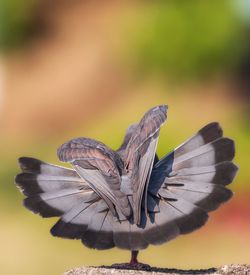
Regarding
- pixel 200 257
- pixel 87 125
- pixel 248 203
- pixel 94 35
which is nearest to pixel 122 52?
pixel 87 125

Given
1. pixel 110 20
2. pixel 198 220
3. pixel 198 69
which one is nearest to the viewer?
pixel 198 220

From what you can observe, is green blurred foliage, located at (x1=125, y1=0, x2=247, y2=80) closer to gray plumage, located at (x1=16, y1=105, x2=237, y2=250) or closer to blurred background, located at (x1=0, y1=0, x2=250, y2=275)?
blurred background, located at (x1=0, y1=0, x2=250, y2=275)

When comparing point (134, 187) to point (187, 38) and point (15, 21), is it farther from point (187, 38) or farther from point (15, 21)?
point (15, 21)

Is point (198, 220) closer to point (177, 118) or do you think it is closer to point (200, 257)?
point (200, 257)

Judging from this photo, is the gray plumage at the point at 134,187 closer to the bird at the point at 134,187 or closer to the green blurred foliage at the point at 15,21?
the bird at the point at 134,187

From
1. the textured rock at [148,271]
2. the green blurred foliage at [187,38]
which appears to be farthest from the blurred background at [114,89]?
the textured rock at [148,271]

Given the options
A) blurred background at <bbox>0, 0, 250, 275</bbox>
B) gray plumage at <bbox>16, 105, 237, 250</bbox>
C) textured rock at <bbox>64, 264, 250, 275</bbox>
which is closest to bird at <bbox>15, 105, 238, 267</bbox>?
gray plumage at <bbox>16, 105, 237, 250</bbox>

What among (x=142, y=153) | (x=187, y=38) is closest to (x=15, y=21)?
(x=187, y=38)
